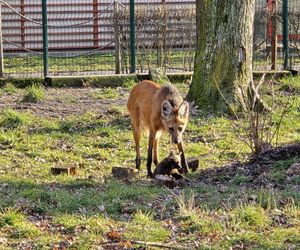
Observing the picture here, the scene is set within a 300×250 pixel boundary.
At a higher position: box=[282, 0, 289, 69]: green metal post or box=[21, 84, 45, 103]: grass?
box=[282, 0, 289, 69]: green metal post

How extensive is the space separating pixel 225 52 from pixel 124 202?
592cm

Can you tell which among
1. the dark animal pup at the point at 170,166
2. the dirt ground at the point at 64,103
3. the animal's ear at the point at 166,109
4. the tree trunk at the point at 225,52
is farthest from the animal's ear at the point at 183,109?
the dirt ground at the point at 64,103

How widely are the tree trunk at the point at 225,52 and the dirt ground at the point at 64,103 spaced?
1.70 meters

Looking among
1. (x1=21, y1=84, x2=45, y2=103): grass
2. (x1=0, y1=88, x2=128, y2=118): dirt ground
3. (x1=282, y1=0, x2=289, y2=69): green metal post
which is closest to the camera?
A: (x1=0, y1=88, x2=128, y2=118): dirt ground

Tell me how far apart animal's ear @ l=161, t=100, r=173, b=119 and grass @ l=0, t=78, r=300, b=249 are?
0.83 metres

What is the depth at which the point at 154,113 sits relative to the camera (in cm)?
1028

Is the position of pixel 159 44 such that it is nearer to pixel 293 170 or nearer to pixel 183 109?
pixel 183 109

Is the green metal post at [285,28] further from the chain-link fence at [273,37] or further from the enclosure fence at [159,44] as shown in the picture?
the chain-link fence at [273,37]

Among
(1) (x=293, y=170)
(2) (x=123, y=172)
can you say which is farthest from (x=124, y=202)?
(1) (x=293, y=170)

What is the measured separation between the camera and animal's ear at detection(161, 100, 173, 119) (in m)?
9.95

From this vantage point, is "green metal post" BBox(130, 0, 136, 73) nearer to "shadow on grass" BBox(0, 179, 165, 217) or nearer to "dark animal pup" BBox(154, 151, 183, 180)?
"dark animal pup" BBox(154, 151, 183, 180)

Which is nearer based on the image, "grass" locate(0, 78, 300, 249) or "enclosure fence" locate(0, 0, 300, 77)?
"grass" locate(0, 78, 300, 249)

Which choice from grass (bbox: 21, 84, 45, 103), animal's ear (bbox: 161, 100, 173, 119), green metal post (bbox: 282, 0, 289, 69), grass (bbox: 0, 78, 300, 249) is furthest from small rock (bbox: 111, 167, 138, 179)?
green metal post (bbox: 282, 0, 289, 69)

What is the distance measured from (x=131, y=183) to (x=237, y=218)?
2.39 m
